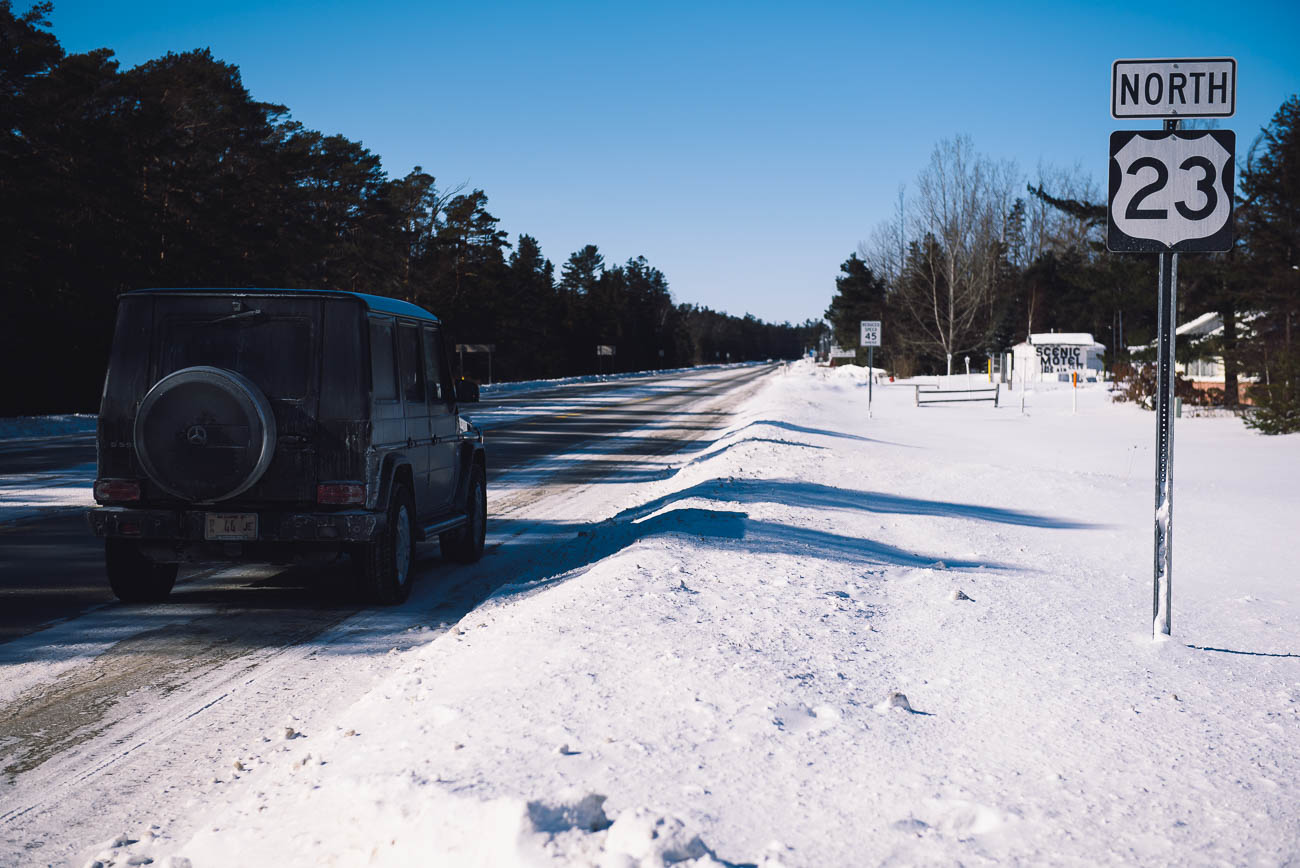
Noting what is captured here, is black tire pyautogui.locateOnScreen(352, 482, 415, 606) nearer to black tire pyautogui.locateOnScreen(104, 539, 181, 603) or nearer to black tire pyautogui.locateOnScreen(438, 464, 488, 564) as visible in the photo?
black tire pyautogui.locateOnScreen(438, 464, 488, 564)

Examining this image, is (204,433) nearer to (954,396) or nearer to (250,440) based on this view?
(250,440)

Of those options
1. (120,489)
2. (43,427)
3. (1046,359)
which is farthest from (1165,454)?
(1046,359)

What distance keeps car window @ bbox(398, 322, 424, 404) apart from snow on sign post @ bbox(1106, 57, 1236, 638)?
5179 mm

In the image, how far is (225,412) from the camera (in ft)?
22.9

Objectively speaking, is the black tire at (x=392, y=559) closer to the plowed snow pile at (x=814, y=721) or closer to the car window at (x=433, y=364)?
the plowed snow pile at (x=814, y=721)

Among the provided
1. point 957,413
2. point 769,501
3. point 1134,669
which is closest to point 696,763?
point 1134,669

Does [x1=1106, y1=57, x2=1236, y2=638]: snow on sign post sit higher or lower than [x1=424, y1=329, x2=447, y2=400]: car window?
higher

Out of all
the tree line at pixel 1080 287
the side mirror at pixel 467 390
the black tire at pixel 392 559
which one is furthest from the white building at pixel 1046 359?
the black tire at pixel 392 559

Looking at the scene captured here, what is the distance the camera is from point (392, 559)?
25.5 ft

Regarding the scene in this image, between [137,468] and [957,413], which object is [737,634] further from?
[957,413]

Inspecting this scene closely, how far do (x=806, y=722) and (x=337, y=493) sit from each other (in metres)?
3.94

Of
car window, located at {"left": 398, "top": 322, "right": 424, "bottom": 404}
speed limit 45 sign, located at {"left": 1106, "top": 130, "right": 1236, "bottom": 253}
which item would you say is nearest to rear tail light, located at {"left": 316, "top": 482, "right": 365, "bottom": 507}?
car window, located at {"left": 398, "top": 322, "right": 424, "bottom": 404}

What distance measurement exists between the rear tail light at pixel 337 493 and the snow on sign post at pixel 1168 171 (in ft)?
16.5

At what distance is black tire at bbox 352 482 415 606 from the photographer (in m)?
7.53
